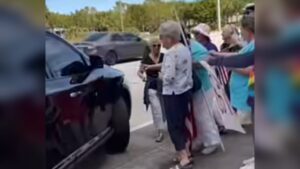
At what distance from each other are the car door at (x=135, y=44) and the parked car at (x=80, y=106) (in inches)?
4.7

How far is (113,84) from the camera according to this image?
5.72 ft

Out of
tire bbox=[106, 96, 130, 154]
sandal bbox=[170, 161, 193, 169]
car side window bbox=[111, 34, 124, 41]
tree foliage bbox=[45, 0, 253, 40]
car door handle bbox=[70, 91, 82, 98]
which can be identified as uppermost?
tree foliage bbox=[45, 0, 253, 40]

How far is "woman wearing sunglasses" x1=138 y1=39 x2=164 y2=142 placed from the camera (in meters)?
1.64

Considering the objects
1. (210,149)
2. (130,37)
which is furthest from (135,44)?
(210,149)

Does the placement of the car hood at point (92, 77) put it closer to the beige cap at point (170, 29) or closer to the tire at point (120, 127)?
the tire at point (120, 127)

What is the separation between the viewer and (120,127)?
177 centimetres

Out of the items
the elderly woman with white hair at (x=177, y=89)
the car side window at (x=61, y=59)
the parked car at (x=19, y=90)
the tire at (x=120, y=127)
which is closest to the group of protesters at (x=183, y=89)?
the elderly woman with white hair at (x=177, y=89)

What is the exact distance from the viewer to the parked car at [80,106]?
1411 millimetres

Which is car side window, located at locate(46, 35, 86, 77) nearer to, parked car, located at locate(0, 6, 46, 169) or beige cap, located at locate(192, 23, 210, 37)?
parked car, located at locate(0, 6, 46, 169)

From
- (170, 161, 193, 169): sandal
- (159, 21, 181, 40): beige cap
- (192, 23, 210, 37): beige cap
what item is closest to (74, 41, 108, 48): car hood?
(159, 21, 181, 40): beige cap

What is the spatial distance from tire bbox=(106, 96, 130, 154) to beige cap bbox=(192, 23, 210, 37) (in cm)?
47

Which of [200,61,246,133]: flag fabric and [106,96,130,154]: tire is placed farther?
[106,96,130,154]: tire

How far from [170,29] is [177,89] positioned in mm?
381

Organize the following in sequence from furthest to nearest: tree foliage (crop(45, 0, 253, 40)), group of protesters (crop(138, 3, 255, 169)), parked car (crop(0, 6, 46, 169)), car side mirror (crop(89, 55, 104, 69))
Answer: car side mirror (crop(89, 55, 104, 69)) < group of protesters (crop(138, 3, 255, 169)) < tree foliage (crop(45, 0, 253, 40)) < parked car (crop(0, 6, 46, 169))
